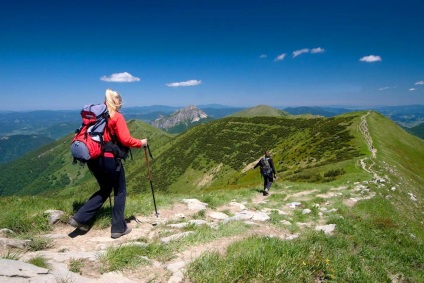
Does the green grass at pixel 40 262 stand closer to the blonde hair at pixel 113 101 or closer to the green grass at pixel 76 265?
the green grass at pixel 76 265

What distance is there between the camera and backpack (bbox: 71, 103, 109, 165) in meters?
6.38

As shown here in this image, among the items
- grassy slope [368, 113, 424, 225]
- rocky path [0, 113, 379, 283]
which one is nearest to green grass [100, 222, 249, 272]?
rocky path [0, 113, 379, 283]

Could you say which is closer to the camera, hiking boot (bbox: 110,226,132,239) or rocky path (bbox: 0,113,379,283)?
rocky path (bbox: 0,113,379,283)

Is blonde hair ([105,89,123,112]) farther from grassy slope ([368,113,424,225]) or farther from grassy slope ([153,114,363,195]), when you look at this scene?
grassy slope ([153,114,363,195])

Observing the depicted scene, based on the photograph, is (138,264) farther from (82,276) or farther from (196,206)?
(196,206)

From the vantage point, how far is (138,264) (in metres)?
5.34

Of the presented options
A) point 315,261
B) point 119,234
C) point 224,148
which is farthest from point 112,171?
point 224,148

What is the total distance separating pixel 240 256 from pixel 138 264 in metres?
1.99

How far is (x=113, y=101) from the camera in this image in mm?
7000

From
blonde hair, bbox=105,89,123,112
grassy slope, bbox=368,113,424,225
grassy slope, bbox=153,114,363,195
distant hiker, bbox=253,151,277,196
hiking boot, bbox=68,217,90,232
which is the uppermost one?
blonde hair, bbox=105,89,123,112

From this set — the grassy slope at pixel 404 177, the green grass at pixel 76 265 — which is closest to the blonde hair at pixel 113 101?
the green grass at pixel 76 265

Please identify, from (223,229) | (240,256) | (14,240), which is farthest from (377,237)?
(14,240)

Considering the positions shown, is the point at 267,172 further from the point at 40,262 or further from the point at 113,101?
the point at 40,262

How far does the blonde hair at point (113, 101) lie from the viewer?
688cm
